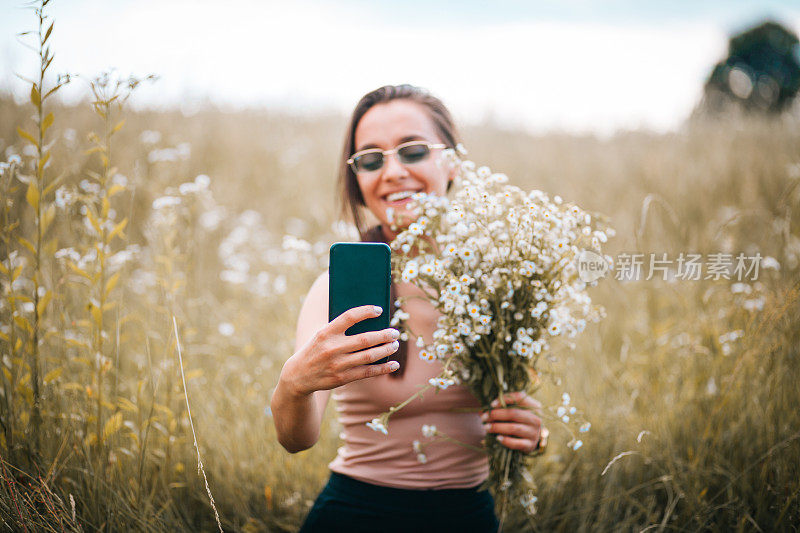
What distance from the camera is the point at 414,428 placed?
1741 mm

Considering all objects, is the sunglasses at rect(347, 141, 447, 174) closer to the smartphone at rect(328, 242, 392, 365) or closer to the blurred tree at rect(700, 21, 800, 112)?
the smartphone at rect(328, 242, 392, 365)

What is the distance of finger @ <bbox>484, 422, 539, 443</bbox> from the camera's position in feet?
5.04

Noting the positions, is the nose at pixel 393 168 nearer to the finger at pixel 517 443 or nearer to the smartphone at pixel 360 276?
the smartphone at pixel 360 276

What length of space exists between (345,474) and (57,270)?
1901mm

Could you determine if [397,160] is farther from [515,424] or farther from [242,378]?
[242,378]

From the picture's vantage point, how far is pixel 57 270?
8.38 ft

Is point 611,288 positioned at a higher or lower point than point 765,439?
higher

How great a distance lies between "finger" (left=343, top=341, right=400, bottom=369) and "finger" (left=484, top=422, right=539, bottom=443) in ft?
1.68

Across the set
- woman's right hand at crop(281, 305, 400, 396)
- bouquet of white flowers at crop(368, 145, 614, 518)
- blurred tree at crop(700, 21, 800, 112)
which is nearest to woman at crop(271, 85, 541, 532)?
bouquet of white flowers at crop(368, 145, 614, 518)

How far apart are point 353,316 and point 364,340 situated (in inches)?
2.6

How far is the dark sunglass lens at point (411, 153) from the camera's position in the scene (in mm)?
1837

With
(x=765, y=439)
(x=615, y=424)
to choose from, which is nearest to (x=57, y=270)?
(x=615, y=424)

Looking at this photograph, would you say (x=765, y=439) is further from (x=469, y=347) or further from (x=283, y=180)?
(x=283, y=180)

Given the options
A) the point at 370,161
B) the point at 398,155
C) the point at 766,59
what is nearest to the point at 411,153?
the point at 398,155
